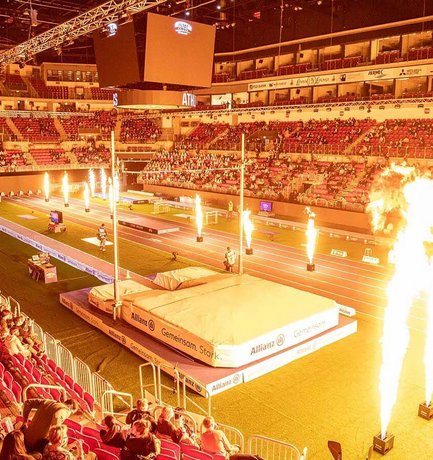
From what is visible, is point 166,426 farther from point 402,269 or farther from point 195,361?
point 402,269

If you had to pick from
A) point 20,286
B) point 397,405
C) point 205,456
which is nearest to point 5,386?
point 205,456

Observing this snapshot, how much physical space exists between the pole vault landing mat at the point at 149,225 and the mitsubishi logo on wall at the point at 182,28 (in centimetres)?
1756

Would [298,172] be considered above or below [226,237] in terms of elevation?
above

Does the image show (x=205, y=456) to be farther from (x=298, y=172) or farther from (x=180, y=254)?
(x=298, y=172)

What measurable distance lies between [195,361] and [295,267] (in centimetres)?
1270

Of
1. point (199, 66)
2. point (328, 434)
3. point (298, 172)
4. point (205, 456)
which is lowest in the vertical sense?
point (328, 434)

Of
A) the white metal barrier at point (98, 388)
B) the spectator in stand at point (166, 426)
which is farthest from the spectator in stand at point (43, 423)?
the white metal barrier at point (98, 388)

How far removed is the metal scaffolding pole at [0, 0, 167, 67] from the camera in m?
22.1

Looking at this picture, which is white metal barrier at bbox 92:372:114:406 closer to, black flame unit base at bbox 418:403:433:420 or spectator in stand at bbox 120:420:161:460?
spectator in stand at bbox 120:420:161:460

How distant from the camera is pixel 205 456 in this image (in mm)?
8242

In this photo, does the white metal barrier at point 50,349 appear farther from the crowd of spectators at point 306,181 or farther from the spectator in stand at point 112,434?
the crowd of spectators at point 306,181

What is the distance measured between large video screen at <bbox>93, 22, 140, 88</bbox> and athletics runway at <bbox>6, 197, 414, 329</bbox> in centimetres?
1112

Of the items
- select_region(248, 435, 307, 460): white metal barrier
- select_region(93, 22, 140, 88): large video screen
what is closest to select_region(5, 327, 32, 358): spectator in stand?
select_region(248, 435, 307, 460): white metal barrier

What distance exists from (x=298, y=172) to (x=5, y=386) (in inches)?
1497
